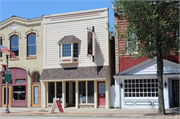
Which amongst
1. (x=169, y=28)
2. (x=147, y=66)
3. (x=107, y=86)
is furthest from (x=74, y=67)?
(x=169, y=28)

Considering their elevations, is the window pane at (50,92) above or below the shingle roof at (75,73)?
below

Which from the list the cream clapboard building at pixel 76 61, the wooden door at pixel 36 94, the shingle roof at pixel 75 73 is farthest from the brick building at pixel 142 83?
the wooden door at pixel 36 94

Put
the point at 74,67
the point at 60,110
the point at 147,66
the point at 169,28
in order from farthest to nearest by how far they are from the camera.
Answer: the point at 74,67
the point at 147,66
the point at 60,110
the point at 169,28

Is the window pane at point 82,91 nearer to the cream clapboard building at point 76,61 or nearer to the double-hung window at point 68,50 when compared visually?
the cream clapboard building at point 76,61

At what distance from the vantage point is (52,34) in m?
20.9

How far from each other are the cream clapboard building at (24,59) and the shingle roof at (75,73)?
51.7 inches

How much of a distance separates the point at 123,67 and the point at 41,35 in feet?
25.8

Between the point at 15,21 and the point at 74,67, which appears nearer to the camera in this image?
the point at 74,67

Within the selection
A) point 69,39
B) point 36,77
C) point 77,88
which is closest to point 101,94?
point 77,88

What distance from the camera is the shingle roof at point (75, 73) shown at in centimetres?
1869

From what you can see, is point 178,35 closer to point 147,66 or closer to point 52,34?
point 147,66

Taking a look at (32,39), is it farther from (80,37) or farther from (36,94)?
(36,94)

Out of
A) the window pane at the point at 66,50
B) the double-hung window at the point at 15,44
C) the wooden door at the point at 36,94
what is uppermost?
the double-hung window at the point at 15,44

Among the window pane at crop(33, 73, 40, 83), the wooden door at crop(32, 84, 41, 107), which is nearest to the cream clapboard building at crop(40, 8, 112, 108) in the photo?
the wooden door at crop(32, 84, 41, 107)
